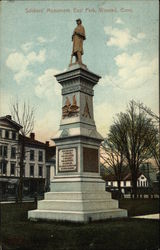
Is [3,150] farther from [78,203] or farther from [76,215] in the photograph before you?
[76,215]

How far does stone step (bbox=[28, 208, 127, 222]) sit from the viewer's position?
10805mm

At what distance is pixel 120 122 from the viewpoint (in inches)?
1030

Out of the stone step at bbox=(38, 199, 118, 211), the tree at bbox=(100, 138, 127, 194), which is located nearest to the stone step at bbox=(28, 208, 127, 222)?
the stone step at bbox=(38, 199, 118, 211)

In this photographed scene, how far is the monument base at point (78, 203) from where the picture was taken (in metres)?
11.1

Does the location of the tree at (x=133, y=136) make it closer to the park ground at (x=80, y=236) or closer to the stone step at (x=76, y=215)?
the stone step at (x=76, y=215)

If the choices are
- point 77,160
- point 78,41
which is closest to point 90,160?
point 77,160

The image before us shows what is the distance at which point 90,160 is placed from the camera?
1285 cm

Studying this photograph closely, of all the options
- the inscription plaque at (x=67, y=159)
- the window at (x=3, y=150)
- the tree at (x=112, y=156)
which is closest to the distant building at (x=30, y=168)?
the window at (x=3, y=150)

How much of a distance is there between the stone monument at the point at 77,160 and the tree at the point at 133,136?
10545mm

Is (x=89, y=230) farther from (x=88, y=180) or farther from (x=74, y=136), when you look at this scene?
(x=74, y=136)

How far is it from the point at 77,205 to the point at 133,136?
15.0 meters

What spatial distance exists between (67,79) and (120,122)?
1329 cm

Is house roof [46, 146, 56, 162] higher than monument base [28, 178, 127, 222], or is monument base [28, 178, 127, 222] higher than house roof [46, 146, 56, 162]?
house roof [46, 146, 56, 162]

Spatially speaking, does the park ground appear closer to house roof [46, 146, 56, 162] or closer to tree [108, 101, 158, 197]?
tree [108, 101, 158, 197]
